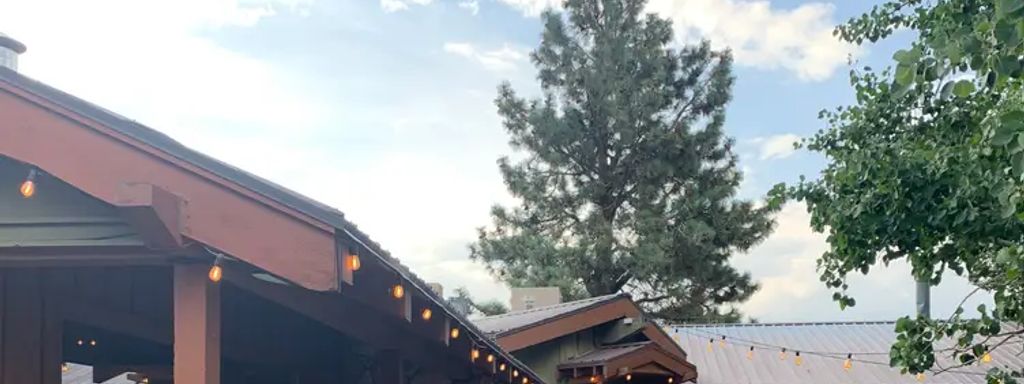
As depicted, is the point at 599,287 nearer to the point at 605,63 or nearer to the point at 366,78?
the point at 605,63

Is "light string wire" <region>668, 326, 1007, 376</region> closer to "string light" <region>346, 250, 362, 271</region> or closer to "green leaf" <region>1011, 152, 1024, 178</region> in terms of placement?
"string light" <region>346, 250, 362, 271</region>

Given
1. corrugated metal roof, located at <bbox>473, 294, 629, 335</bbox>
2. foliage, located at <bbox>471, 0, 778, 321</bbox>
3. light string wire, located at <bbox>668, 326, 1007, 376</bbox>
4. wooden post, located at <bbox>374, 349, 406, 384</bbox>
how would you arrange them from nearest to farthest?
wooden post, located at <bbox>374, 349, 406, 384</bbox>
corrugated metal roof, located at <bbox>473, 294, 629, 335</bbox>
light string wire, located at <bbox>668, 326, 1007, 376</bbox>
foliage, located at <bbox>471, 0, 778, 321</bbox>

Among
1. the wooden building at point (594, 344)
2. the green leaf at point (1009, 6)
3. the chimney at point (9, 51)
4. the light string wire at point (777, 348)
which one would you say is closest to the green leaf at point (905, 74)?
the green leaf at point (1009, 6)

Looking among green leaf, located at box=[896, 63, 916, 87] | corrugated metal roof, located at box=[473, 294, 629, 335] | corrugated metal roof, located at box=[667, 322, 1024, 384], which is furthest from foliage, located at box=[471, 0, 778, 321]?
green leaf, located at box=[896, 63, 916, 87]

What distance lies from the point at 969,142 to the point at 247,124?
10577mm

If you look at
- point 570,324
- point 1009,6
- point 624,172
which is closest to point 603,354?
point 570,324

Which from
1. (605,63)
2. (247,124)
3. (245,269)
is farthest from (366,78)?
(245,269)

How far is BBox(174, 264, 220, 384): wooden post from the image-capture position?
9.71 ft

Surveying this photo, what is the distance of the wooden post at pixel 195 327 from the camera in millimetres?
2961

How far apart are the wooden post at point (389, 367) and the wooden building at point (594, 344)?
236 centimetres

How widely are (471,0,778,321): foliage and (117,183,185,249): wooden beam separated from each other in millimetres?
16609

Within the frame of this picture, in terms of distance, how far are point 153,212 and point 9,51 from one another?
84 centimetres

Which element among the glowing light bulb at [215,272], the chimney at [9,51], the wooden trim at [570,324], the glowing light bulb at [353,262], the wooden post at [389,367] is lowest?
the wooden post at [389,367]

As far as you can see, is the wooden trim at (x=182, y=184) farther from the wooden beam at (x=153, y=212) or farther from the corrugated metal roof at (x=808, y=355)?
the corrugated metal roof at (x=808, y=355)
